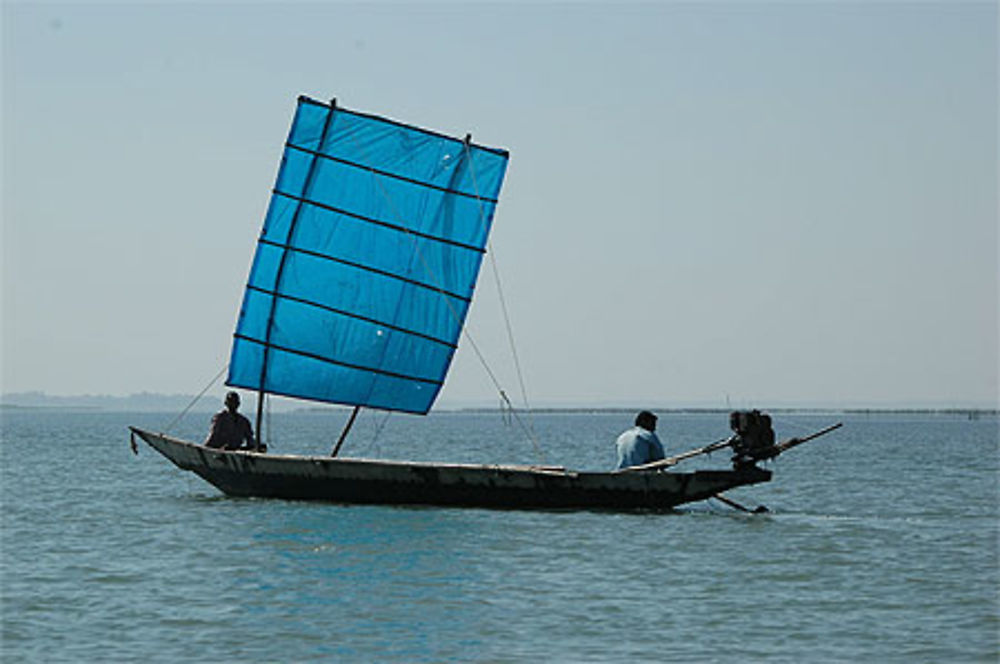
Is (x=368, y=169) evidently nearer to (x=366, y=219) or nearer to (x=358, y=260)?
(x=366, y=219)

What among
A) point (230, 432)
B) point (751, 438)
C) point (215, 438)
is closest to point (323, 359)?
point (230, 432)

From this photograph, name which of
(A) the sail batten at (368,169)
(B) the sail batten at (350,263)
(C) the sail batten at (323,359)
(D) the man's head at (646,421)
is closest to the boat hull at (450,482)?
(D) the man's head at (646,421)

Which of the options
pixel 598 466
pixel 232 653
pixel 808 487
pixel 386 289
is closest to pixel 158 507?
pixel 386 289

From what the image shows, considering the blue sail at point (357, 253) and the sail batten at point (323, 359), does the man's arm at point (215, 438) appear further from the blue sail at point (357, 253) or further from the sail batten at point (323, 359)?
the sail batten at point (323, 359)

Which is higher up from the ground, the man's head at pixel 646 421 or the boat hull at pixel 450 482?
the man's head at pixel 646 421

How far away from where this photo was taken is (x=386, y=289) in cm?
2803

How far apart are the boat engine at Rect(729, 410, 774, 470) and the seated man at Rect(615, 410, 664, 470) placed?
1.26m

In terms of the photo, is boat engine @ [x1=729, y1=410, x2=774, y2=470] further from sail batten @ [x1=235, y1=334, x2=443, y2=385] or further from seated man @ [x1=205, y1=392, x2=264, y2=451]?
seated man @ [x1=205, y1=392, x2=264, y2=451]

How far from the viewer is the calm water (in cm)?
1483

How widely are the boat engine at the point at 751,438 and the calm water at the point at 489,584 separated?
1.15 m

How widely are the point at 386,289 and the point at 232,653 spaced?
14.1m

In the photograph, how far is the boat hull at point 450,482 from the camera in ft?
79.7

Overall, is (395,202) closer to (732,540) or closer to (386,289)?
(386,289)

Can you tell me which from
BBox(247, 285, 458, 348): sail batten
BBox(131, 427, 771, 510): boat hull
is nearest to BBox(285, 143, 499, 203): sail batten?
BBox(247, 285, 458, 348): sail batten
